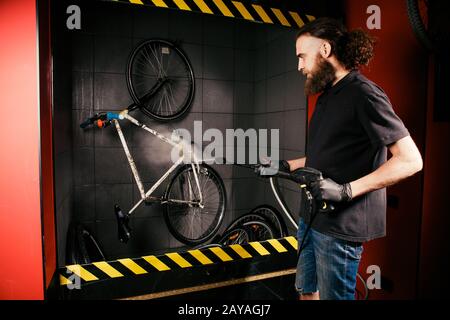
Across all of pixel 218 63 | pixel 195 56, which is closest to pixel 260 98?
pixel 218 63

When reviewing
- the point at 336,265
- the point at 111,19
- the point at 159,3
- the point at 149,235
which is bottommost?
the point at 149,235

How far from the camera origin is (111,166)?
3248 millimetres

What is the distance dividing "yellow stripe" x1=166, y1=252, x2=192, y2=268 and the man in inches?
35.8

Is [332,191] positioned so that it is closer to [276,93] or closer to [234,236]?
[234,236]

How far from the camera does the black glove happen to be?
1254 millimetres

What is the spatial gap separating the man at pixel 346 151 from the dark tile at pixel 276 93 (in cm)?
174

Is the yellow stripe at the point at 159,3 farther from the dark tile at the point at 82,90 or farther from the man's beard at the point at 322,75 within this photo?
the dark tile at the point at 82,90

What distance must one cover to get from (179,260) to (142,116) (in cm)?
186

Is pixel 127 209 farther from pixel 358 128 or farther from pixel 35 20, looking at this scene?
A: pixel 358 128

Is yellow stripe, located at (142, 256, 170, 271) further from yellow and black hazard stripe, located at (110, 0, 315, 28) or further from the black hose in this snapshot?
the black hose

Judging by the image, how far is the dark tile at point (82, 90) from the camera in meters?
3.04

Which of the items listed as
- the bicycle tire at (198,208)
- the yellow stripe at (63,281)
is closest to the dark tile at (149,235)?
the bicycle tire at (198,208)

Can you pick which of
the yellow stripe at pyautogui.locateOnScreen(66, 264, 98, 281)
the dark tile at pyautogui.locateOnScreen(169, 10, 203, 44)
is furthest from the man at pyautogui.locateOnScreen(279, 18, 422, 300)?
the dark tile at pyautogui.locateOnScreen(169, 10, 203, 44)

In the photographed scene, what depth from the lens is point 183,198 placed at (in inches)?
134
